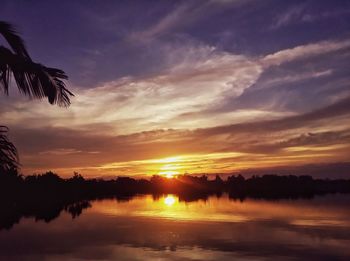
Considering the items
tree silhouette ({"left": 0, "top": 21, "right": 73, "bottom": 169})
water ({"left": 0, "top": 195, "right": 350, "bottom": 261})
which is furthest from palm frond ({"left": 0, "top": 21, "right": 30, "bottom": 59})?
water ({"left": 0, "top": 195, "right": 350, "bottom": 261})

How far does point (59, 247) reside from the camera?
28703 mm

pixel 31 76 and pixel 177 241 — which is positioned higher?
pixel 31 76

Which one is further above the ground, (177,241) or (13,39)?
(13,39)

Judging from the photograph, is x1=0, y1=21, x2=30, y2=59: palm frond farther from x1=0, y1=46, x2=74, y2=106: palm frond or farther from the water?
the water

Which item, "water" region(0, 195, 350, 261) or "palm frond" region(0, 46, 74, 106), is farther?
"water" region(0, 195, 350, 261)

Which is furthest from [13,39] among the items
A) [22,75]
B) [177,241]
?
[177,241]

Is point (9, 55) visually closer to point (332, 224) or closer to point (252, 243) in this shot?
point (252, 243)

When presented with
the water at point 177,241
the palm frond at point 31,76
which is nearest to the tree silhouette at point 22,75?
the palm frond at point 31,76

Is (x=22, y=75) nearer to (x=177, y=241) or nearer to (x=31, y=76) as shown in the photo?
(x=31, y=76)

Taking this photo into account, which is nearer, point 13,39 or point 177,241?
point 13,39

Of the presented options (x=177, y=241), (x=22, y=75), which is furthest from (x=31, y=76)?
(x=177, y=241)

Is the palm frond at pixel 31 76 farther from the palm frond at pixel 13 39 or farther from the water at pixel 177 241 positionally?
the water at pixel 177 241

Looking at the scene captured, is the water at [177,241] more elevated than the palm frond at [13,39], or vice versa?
the palm frond at [13,39]

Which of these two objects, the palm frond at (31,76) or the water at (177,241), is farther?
the water at (177,241)
